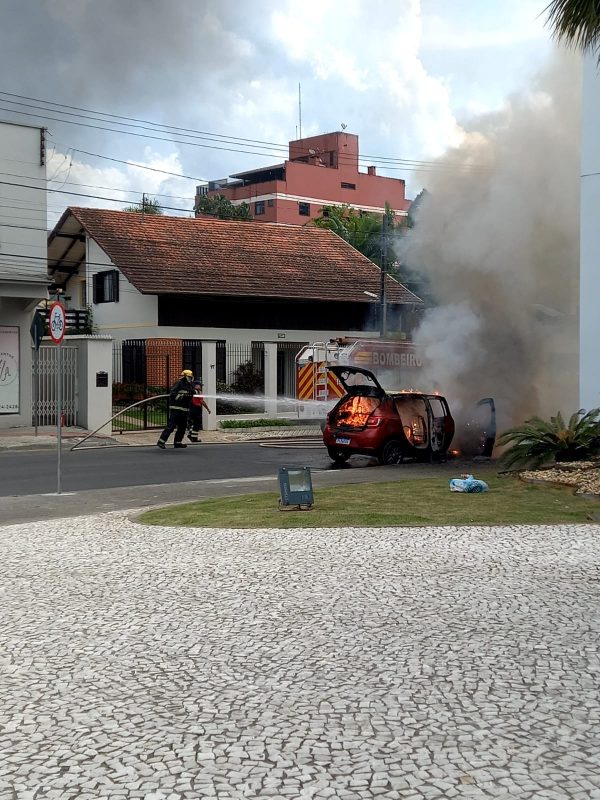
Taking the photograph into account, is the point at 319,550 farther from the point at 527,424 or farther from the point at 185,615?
the point at 527,424

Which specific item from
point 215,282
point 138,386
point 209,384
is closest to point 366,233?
point 215,282

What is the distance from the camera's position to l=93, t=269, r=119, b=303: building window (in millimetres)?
35250

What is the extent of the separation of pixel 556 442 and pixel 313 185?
213ft

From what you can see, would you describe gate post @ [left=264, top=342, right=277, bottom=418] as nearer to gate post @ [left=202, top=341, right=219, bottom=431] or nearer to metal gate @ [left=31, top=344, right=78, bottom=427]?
gate post @ [left=202, top=341, right=219, bottom=431]

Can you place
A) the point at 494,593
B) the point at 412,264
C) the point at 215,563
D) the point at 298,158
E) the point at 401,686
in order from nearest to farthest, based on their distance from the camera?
1. the point at 401,686
2. the point at 494,593
3. the point at 215,563
4. the point at 412,264
5. the point at 298,158

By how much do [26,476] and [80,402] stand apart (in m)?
9.48

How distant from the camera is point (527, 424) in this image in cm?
1614

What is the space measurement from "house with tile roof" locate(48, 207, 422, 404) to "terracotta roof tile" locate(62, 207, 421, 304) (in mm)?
44

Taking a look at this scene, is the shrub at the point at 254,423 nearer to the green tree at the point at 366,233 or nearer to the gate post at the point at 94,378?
the gate post at the point at 94,378

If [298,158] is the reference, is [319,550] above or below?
below

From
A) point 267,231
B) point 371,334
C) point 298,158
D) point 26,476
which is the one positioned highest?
point 298,158

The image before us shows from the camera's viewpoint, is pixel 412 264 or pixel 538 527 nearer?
pixel 538 527

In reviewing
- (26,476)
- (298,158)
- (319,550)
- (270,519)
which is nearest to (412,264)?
(26,476)

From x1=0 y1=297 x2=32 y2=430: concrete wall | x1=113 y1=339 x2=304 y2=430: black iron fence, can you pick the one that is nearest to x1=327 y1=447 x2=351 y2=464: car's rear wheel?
x1=113 y1=339 x2=304 y2=430: black iron fence
